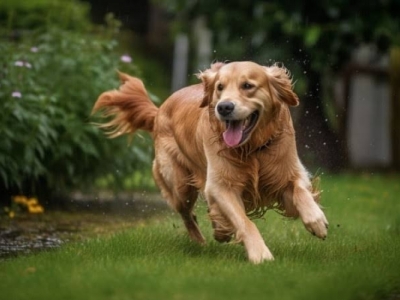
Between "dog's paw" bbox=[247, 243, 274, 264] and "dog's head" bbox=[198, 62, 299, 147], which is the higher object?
"dog's head" bbox=[198, 62, 299, 147]

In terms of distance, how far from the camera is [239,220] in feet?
20.2

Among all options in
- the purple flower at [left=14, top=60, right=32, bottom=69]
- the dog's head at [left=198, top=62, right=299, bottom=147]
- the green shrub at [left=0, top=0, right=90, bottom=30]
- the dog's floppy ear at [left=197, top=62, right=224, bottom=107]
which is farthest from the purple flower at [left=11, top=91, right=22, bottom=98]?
the dog's head at [left=198, top=62, right=299, bottom=147]

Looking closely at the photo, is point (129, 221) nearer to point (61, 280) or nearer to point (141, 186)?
point (141, 186)

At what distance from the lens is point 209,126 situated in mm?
6473

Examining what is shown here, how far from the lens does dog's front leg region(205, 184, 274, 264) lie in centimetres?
596

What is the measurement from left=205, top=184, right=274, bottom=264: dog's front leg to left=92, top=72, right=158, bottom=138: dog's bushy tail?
62.6 inches

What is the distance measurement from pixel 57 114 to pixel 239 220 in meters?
3.37

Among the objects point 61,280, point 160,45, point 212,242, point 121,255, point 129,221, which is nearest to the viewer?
point 61,280

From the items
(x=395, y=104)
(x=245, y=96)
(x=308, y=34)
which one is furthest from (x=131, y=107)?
(x=395, y=104)

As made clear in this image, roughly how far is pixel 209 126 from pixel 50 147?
2.82 metres

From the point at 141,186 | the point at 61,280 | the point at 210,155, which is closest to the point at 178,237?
the point at 210,155

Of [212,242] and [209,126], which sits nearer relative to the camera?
[209,126]

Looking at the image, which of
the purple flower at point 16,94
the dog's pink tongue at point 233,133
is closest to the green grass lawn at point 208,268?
the dog's pink tongue at point 233,133

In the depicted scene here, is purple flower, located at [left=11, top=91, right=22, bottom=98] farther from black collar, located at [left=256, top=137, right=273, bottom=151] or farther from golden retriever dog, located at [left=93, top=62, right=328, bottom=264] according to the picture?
black collar, located at [left=256, top=137, right=273, bottom=151]
